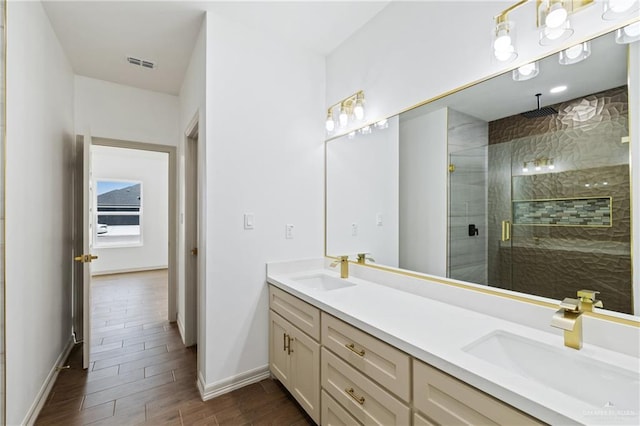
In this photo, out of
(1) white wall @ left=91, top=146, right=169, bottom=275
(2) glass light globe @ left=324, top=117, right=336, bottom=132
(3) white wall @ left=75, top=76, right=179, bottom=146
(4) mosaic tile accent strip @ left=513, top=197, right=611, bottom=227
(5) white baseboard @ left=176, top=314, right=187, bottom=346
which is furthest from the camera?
(1) white wall @ left=91, top=146, right=169, bottom=275

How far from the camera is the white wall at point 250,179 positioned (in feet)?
6.73

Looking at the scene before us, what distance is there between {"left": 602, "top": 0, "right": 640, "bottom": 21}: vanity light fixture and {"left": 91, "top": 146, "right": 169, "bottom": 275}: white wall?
21.4 ft

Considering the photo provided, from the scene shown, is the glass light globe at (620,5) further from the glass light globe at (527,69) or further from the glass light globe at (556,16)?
the glass light globe at (527,69)

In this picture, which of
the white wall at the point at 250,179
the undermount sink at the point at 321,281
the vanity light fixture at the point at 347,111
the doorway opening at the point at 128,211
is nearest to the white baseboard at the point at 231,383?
the white wall at the point at 250,179

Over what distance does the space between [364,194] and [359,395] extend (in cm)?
139

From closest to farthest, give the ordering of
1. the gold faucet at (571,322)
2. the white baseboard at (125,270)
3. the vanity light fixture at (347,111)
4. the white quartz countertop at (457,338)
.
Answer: the white quartz countertop at (457,338), the gold faucet at (571,322), the vanity light fixture at (347,111), the white baseboard at (125,270)

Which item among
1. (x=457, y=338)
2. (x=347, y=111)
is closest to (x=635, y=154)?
(x=457, y=338)

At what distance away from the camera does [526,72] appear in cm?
129

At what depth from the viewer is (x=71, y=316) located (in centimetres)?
296

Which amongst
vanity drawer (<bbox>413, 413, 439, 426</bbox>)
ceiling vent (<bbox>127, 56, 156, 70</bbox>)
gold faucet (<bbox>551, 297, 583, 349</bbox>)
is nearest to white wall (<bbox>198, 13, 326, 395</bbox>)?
ceiling vent (<bbox>127, 56, 156, 70</bbox>)

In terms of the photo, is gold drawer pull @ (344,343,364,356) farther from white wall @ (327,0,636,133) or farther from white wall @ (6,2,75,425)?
white wall @ (6,2,75,425)

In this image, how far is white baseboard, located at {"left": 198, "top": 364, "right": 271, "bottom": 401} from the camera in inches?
79.1

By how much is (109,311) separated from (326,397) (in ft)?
12.0

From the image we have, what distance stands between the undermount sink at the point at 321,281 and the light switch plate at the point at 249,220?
1.71 feet
